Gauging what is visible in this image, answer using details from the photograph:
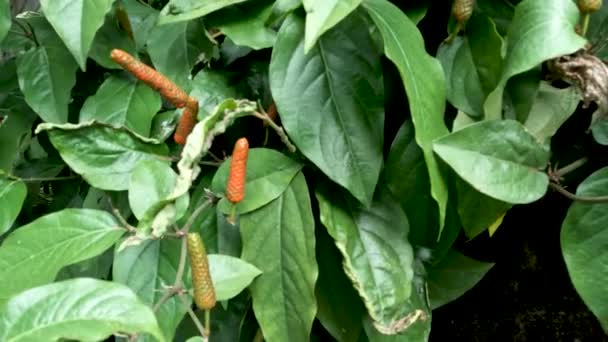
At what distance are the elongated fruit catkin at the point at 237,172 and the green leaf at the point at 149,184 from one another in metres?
0.05

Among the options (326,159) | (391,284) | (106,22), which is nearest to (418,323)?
(391,284)

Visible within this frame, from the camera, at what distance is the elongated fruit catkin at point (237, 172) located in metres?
0.52

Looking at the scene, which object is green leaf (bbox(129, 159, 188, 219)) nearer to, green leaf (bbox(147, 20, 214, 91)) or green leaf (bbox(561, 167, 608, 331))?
green leaf (bbox(147, 20, 214, 91))

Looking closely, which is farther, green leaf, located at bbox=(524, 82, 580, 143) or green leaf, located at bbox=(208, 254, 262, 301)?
green leaf, located at bbox=(524, 82, 580, 143)

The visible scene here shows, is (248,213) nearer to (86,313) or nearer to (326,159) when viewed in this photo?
(326,159)

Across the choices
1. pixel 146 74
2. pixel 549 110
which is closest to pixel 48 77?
pixel 146 74

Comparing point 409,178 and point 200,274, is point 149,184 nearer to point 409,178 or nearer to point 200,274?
point 200,274

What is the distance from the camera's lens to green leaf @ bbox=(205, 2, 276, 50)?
0.62 meters

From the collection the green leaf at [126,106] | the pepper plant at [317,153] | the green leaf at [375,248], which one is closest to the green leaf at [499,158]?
the pepper plant at [317,153]

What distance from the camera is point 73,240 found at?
54 centimetres

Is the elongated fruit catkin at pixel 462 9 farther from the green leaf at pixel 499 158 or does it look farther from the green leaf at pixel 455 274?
the green leaf at pixel 455 274

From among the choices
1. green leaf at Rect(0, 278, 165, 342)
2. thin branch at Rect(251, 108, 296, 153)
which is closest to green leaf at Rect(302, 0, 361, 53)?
thin branch at Rect(251, 108, 296, 153)

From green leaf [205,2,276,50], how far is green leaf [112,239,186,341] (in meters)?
0.20

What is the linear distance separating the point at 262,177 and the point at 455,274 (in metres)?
0.27
